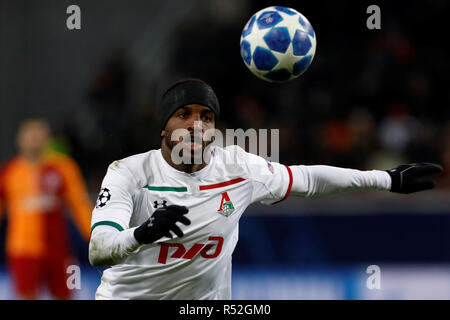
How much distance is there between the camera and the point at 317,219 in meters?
9.37

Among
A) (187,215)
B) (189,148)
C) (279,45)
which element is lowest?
(187,215)

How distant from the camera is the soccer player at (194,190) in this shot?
15.7 feet

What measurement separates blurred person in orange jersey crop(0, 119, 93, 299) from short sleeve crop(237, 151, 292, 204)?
158 inches

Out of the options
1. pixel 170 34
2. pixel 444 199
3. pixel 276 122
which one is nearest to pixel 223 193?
pixel 444 199

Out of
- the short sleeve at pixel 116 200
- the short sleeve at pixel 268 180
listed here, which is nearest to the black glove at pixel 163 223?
the short sleeve at pixel 116 200

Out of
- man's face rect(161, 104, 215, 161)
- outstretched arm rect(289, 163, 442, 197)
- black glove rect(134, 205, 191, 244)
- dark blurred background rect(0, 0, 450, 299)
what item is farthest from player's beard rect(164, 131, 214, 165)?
dark blurred background rect(0, 0, 450, 299)

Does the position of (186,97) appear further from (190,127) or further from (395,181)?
(395,181)

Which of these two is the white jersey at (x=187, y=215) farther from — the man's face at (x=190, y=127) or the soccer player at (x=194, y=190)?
the man's face at (x=190, y=127)

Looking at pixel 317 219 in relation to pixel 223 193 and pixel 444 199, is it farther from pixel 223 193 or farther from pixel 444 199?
pixel 223 193

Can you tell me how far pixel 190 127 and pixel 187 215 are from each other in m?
0.56

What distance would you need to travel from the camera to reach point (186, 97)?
15.7 ft

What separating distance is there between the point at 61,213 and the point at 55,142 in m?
3.05

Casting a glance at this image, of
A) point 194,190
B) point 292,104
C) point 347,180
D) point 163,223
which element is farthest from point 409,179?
point 292,104

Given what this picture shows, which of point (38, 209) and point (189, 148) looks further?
point (38, 209)
